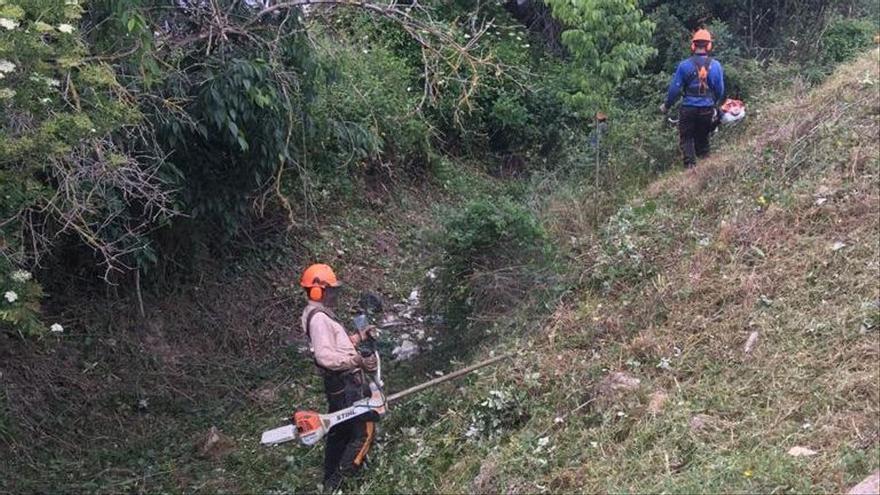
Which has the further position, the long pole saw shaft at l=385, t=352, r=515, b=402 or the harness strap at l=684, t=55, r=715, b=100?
the harness strap at l=684, t=55, r=715, b=100

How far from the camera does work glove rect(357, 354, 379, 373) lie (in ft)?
20.0

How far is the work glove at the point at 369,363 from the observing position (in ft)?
20.0

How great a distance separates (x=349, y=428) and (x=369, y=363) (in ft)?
1.51

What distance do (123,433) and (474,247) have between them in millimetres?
3145

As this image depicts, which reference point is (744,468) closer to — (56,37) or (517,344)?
(517,344)

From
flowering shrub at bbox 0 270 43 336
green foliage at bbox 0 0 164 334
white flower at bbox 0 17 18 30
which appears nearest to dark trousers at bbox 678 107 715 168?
green foliage at bbox 0 0 164 334

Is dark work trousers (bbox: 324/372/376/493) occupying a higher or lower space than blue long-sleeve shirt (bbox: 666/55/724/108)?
lower

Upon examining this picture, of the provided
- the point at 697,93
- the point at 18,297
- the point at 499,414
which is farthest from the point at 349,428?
the point at 697,93

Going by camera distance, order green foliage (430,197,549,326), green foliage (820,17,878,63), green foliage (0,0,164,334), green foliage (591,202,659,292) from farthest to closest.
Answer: green foliage (820,17,878,63) → green foliage (430,197,549,326) → green foliage (591,202,659,292) → green foliage (0,0,164,334)

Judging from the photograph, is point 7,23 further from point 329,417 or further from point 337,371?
point 329,417

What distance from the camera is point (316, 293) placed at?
6160 millimetres

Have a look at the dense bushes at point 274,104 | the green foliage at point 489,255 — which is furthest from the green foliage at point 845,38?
the green foliage at point 489,255

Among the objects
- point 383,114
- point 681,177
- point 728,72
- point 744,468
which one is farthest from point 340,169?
point 744,468

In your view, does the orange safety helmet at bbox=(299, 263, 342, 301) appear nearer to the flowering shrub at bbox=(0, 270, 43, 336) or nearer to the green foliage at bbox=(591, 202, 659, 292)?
the flowering shrub at bbox=(0, 270, 43, 336)
